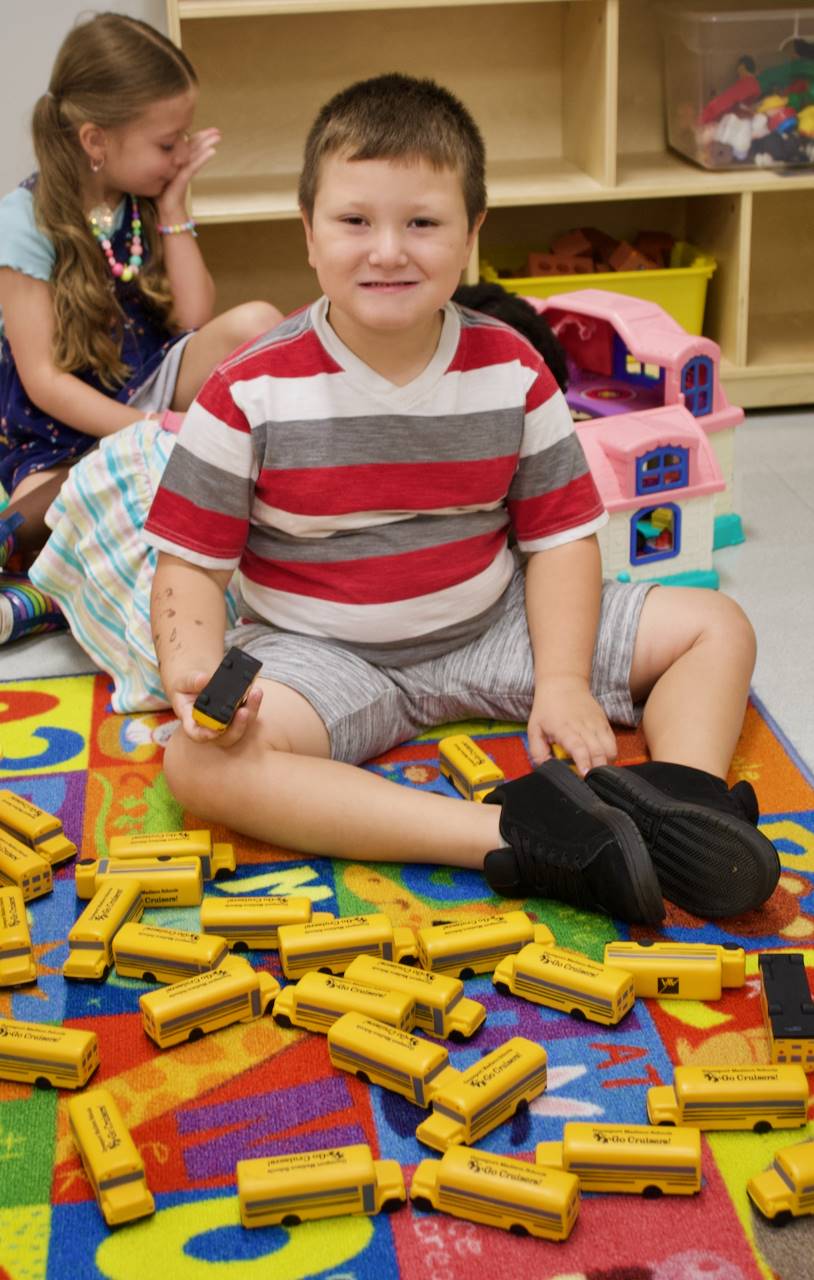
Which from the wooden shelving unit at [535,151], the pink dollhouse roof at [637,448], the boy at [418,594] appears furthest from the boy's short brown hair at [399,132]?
the wooden shelving unit at [535,151]

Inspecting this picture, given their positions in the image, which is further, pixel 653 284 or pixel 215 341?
pixel 653 284

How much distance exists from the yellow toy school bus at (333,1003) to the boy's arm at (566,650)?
0.30 metres

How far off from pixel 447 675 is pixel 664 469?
423mm

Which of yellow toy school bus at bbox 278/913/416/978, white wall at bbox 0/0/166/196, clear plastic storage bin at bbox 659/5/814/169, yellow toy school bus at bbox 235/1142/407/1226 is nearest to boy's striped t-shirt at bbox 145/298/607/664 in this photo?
yellow toy school bus at bbox 278/913/416/978

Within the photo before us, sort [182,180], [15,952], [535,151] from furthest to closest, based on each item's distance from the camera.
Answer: [535,151] → [182,180] → [15,952]

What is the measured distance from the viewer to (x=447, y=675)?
1.23 metres

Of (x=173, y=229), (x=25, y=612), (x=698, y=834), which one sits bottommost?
(x=25, y=612)

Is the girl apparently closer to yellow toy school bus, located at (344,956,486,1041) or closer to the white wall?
the white wall

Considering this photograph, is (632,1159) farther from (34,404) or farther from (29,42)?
(29,42)

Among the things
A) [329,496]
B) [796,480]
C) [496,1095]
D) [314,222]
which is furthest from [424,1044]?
[796,480]

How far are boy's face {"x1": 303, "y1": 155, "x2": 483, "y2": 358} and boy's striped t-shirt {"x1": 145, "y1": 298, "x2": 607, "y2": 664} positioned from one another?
0.26ft

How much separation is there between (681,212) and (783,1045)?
1.90 meters

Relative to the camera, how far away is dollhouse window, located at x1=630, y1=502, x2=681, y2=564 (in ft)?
4.98

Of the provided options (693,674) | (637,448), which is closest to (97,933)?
(693,674)
